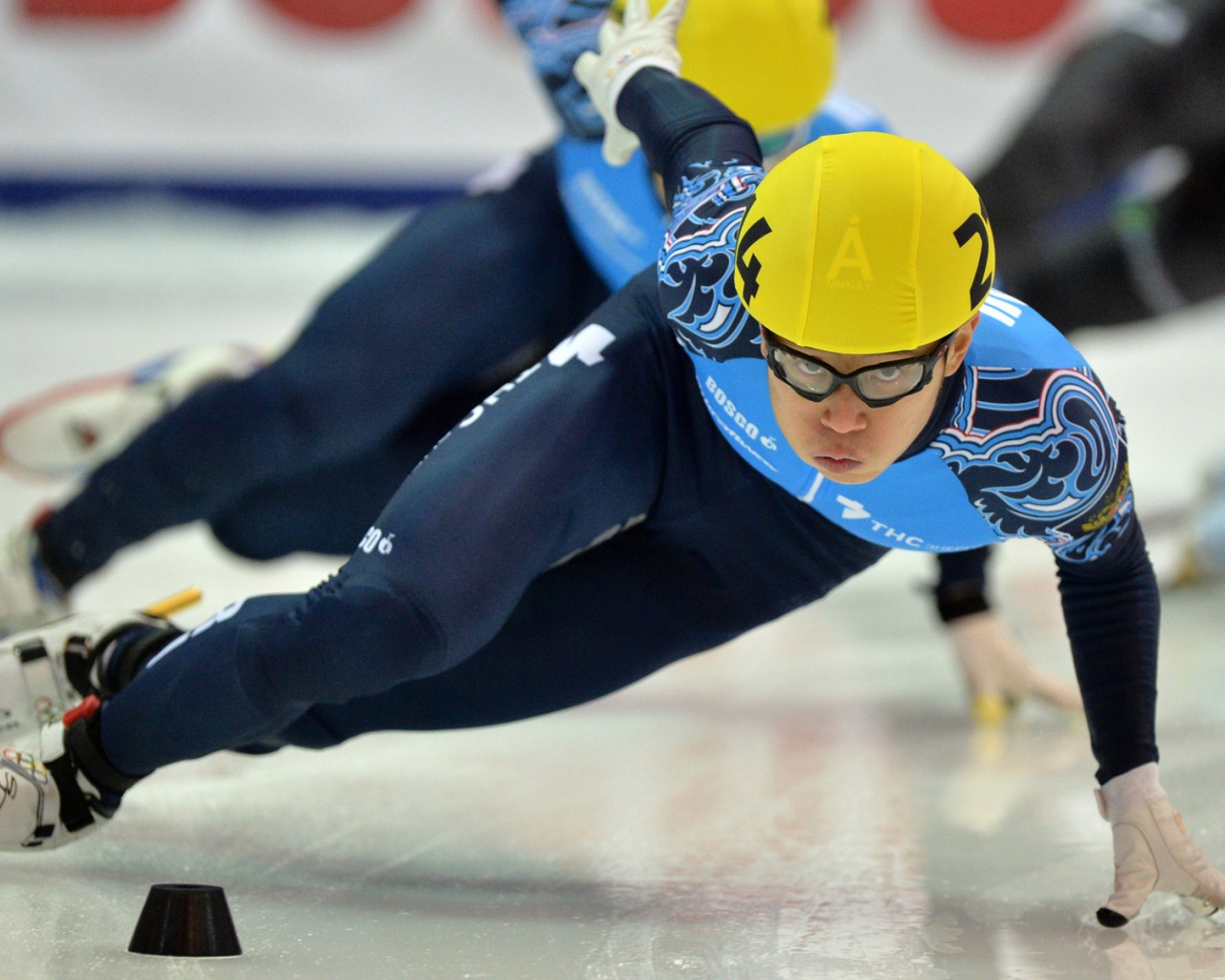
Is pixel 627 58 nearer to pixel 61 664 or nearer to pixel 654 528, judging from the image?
pixel 654 528

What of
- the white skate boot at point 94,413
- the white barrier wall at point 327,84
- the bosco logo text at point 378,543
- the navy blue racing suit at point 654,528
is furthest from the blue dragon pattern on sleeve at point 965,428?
the white barrier wall at point 327,84

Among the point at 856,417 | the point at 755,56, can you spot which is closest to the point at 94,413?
the point at 755,56

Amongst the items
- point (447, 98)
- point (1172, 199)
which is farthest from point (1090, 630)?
point (447, 98)

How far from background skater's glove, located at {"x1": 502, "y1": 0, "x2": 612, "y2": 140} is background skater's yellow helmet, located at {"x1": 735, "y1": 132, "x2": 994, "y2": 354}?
0.73 metres

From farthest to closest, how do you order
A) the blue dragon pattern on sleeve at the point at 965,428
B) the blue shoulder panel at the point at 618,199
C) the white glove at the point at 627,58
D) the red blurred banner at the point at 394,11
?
the red blurred banner at the point at 394,11, the blue shoulder panel at the point at 618,199, the white glove at the point at 627,58, the blue dragon pattern on sleeve at the point at 965,428

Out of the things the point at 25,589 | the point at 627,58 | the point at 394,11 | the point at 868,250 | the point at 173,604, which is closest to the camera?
the point at 868,250

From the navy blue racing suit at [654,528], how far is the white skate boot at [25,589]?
2.61 feet

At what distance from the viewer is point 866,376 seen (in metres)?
1.56

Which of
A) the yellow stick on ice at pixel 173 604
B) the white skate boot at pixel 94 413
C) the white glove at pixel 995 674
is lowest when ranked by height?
the white glove at pixel 995 674

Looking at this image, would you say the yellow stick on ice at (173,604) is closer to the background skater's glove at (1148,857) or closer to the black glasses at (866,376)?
the black glasses at (866,376)

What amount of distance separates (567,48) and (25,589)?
3.96ft

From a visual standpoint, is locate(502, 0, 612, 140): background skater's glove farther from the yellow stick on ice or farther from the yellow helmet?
the yellow stick on ice

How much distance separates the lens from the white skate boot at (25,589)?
8.68ft

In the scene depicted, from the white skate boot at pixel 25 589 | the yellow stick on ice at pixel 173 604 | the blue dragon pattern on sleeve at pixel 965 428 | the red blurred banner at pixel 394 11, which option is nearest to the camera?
the blue dragon pattern on sleeve at pixel 965 428
